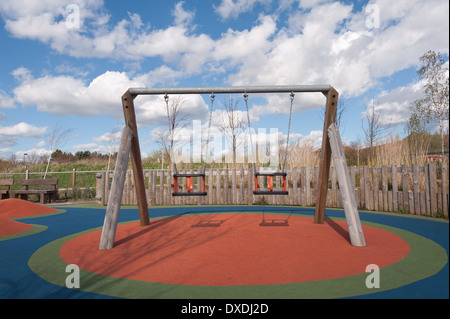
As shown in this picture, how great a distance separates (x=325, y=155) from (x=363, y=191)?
394 centimetres

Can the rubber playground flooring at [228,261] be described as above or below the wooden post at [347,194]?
below

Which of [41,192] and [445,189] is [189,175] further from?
[41,192]

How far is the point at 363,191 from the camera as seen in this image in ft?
28.6

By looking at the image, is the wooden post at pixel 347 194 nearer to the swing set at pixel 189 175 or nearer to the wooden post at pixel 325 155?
the swing set at pixel 189 175

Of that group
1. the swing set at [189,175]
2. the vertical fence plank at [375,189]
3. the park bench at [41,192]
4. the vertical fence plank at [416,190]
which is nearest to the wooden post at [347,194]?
the swing set at [189,175]

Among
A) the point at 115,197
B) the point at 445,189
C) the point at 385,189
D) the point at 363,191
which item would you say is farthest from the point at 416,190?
the point at 115,197

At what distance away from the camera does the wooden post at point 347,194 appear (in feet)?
14.2

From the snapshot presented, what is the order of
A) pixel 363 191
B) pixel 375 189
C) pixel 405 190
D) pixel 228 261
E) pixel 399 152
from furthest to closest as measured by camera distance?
pixel 399 152 → pixel 363 191 → pixel 375 189 → pixel 405 190 → pixel 228 261

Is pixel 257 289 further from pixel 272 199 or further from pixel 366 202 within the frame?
pixel 272 199

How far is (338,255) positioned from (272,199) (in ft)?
21.5

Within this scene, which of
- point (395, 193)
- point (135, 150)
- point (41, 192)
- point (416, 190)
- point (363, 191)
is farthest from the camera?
point (41, 192)

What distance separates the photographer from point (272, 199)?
409 inches

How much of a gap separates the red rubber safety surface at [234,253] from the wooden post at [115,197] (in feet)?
0.65

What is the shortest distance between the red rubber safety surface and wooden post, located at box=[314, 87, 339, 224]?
41 cm
